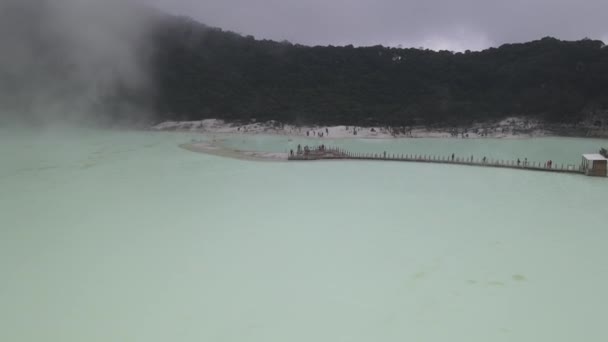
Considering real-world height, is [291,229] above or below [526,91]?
below

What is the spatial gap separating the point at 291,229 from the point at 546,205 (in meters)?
9.48

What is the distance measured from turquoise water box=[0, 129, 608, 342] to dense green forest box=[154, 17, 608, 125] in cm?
3007

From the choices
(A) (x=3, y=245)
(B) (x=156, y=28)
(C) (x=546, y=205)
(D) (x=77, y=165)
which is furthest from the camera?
(B) (x=156, y=28)

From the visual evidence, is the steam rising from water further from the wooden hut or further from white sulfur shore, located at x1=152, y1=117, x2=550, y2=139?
the wooden hut

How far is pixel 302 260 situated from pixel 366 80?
160ft

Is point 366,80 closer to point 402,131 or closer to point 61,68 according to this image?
point 402,131

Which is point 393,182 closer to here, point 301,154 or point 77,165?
point 301,154

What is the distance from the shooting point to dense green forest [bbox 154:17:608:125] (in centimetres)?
4562

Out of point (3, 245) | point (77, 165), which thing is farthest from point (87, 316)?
point (77, 165)

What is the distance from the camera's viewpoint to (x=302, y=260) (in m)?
9.70

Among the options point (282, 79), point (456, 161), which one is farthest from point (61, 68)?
point (456, 161)

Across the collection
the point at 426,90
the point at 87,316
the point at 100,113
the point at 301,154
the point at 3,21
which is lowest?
the point at 87,316

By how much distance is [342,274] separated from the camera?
353 inches

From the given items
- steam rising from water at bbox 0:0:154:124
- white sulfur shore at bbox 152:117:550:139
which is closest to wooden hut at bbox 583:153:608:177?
white sulfur shore at bbox 152:117:550:139
